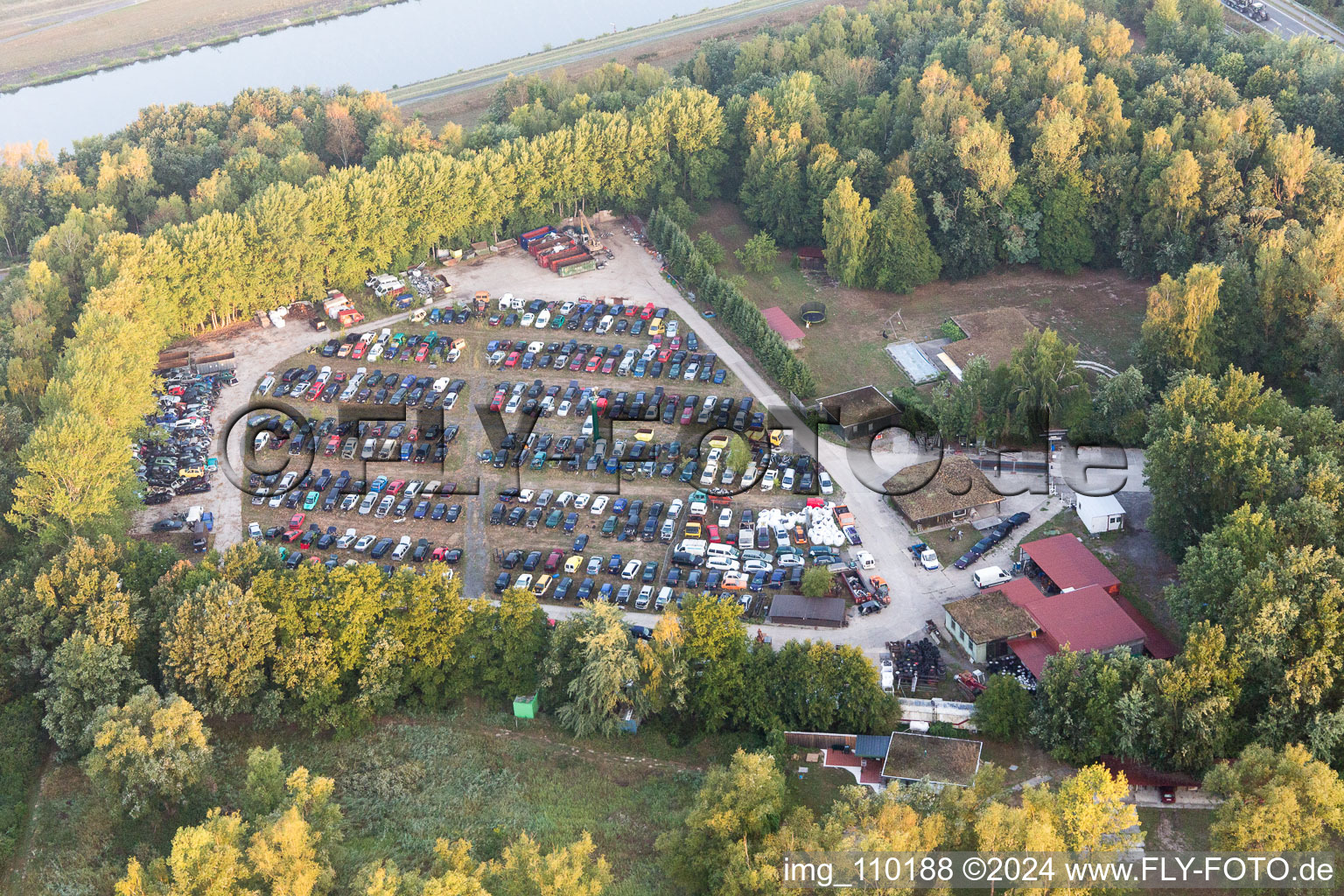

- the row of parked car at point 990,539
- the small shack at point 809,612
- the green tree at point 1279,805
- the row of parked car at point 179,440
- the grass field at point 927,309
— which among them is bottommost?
the grass field at point 927,309

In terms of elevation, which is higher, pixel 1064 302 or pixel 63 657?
pixel 63 657

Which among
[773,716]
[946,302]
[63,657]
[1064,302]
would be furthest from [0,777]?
[1064,302]

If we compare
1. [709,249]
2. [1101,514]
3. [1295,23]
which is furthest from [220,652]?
[1295,23]

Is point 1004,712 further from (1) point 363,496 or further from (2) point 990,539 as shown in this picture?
(1) point 363,496

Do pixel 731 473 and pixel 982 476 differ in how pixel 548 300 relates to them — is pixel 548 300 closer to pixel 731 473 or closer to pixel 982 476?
pixel 731 473

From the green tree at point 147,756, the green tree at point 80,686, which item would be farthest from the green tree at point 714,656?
the green tree at point 80,686

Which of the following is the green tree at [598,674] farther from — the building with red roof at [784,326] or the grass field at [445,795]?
the building with red roof at [784,326]

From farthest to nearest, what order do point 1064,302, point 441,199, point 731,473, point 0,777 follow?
point 441,199 → point 1064,302 → point 731,473 → point 0,777
